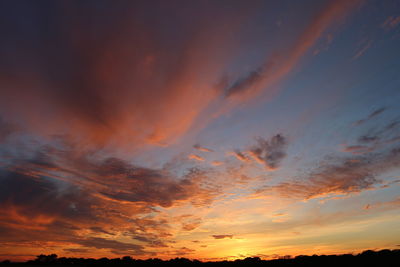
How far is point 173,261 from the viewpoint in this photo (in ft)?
410

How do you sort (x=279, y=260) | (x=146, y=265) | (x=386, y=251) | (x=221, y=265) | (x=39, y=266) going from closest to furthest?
(x=386, y=251) → (x=39, y=266) → (x=279, y=260) → (x=221, y=265) → (x=146, y=265)

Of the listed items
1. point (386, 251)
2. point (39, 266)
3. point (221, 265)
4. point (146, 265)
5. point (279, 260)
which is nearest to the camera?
point (386, 251)

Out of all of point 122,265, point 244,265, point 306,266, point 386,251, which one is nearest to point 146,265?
point 122,265

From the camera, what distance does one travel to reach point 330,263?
7875 cm

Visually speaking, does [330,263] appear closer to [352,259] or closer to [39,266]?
[352,259]

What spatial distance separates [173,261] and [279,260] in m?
57.1

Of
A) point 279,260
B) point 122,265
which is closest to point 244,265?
point 279,260

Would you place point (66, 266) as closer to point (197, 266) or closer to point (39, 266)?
point (39, 266)

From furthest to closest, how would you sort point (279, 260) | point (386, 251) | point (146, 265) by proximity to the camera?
point (146, 265)
point (279, 260)
point (386, 251)

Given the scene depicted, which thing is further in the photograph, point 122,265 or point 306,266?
point 122,265

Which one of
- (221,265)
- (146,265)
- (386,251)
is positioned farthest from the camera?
(146,265)

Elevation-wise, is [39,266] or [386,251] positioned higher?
[386,251]

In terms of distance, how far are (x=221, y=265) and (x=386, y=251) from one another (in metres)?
64.7

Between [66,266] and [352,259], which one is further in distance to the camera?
[66,266]
